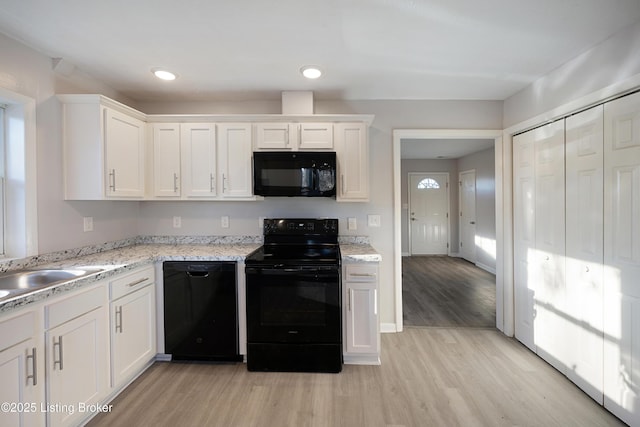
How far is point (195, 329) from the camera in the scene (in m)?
2.28

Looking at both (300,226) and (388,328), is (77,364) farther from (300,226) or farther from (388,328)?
(388,328)

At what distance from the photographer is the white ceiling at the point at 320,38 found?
1523 millimetres

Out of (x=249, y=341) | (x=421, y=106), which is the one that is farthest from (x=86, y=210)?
(x=421, y=106)

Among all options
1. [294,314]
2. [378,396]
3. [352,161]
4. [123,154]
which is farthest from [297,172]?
[378,396]

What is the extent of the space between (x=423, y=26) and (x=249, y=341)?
250 centimetres

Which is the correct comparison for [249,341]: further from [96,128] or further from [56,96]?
[56,96]

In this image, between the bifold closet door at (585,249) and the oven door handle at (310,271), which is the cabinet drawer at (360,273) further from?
the bifold closet door at (585,249)

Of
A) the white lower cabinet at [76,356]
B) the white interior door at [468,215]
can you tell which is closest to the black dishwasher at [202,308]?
the white lower cabinet at [76,356]

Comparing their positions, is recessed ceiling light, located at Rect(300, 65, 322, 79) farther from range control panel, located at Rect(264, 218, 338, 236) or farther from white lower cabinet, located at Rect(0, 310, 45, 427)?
white lower cabinet, located at Rect(0, 310, 45, 427)

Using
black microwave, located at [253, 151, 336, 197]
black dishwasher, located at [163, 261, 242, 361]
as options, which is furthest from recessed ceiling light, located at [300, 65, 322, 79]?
black dishwasher, located at [163, 261, 242, 361]

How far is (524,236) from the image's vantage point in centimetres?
256

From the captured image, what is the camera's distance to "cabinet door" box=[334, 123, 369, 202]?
101 inches

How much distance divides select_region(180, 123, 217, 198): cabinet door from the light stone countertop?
0.57 metres

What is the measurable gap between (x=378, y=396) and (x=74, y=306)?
1.96 metres
